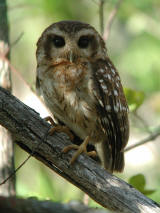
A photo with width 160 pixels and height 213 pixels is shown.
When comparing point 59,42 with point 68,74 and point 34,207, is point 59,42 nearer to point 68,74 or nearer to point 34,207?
point 68,74

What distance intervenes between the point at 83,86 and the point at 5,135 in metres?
0.91

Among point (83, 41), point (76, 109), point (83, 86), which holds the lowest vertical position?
point (76, 109)

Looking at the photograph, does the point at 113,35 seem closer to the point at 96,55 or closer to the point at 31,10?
the point at 31,10

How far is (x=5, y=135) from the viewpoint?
13.7 ft

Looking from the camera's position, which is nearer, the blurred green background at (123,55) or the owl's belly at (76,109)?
the owl's belly at (76,109)

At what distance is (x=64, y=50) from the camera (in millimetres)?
4320

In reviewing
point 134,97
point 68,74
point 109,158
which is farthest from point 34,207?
point 109,158

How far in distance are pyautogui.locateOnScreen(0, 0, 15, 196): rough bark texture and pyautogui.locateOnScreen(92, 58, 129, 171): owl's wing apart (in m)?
0.89

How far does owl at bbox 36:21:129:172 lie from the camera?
13.6ft

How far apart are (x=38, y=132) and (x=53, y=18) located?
4.43 meters

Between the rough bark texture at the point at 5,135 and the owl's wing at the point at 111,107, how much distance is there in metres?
0.89

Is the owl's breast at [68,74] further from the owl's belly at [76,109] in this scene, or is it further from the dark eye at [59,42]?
the dark eye at [59,42]

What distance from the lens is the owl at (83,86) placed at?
4.14 metres

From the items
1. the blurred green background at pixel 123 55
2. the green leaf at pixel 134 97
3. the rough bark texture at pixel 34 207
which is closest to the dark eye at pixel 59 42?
the green leaf at pixel 134 97
